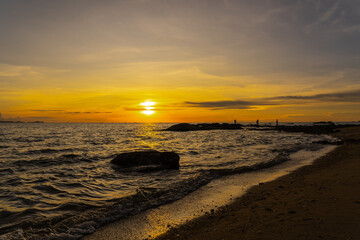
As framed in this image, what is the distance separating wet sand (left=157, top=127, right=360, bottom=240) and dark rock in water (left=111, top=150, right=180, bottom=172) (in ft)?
21.9

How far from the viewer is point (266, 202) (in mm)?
7285

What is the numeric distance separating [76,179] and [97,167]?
319 centimetres

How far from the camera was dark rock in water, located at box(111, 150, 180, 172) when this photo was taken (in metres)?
14.4

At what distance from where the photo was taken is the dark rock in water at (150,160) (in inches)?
565

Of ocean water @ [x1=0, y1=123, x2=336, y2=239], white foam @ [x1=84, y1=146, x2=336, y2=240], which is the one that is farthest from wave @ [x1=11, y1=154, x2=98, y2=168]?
white foam @ [x1=84, y1=146, x2=336, y2=240]

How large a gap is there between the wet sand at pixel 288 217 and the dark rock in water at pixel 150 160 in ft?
21.9

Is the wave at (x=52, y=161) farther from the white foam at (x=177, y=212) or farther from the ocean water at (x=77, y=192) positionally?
the white foam at (x=177, y=212)

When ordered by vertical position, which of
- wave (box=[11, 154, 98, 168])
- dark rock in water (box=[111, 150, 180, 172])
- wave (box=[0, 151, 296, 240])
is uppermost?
dark rock in water (box=[111, 150, 180, 172])

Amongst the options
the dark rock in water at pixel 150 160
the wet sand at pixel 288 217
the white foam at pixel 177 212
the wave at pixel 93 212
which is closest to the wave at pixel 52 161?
the dark rock in water at pixel 150 160

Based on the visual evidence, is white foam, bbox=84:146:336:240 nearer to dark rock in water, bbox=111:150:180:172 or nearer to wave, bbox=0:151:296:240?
wave, bbox=0:151:296:240

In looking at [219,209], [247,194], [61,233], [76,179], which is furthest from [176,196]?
[76,179]

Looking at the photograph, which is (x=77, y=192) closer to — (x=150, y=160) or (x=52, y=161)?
(x=150, y=160)

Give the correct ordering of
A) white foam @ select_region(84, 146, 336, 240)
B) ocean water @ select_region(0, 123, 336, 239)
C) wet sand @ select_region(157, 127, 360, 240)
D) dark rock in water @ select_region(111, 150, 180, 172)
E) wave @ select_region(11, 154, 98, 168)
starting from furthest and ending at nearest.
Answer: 1. wave @ select_region(11, 154, 98, 168)
2. dark rock in water @ select_region(111, 150, 180, 172)
3. ocean water @ select_region(0, 123, 336, 239)
4. white foam @ select_region(84, 146, 336, 240)
5. wet sand @ select_region(157, 127, 360, 240)

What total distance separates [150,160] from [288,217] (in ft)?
34.6
